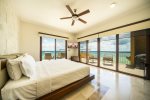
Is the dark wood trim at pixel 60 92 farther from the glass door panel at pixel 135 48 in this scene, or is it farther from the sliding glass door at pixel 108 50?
the sliding glass door at pixel 108 50

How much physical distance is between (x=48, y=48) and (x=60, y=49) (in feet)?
3.32

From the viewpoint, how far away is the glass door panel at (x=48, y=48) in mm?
5176

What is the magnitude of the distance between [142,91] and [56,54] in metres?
5.08

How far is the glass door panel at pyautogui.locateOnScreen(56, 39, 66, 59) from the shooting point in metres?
5.91

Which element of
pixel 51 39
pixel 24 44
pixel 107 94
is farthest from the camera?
pixel 51 39

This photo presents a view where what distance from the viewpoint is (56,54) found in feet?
19.1

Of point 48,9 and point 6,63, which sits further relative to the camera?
point 48,9

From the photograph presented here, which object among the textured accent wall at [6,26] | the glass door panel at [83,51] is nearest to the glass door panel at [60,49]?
the glass door panel at [83,51]

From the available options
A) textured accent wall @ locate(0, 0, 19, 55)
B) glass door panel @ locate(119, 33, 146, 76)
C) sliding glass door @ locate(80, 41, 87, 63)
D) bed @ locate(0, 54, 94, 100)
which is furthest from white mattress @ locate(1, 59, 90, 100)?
sliding glass door @ locate(80, 41, 87, 63)

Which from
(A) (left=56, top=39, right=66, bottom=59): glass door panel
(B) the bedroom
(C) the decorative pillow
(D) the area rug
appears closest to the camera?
(C) the decorative pillow

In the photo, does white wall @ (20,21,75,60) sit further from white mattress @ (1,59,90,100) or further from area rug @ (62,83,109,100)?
area rug @ (62,83,109,100)

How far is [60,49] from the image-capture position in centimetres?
614

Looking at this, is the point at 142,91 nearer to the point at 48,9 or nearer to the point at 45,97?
the point at 45,97

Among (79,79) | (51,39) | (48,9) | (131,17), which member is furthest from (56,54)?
(131,17)
